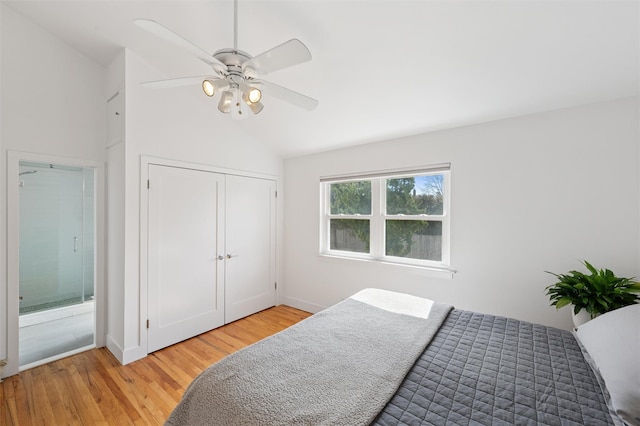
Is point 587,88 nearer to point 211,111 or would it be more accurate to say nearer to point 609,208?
point 609,208

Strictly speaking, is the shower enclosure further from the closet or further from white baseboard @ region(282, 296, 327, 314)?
white baseboard @ region(282, 296, 327, 314)

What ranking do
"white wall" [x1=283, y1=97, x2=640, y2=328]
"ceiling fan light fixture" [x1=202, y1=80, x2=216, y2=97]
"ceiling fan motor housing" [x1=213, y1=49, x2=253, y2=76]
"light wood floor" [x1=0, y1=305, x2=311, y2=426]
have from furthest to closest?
"white wall" [x1=283, y1=97, x2=640, y2=328] → "light wood floor" [x1=0, y1=305, x2=311, y2=426] → "ceiling fan light fixture" [x1=202, y1=80, x2=216, y2=97] → "ceiling fan motor housing" [x1=213, y1=49, x2=253, y2=76]

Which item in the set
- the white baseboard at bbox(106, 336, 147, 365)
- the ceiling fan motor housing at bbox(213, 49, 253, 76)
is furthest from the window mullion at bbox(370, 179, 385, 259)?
the white baseboard at bbox(106, 336, 147, 365)

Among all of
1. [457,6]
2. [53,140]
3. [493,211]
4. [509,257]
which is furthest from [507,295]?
[53,140]

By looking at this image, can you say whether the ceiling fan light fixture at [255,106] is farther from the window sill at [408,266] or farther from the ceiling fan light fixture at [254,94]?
the window sill at [408,266]

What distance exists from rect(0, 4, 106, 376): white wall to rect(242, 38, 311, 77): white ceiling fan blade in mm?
2219

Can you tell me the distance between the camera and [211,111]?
306cm

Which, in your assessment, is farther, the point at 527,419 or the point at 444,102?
the point at 444,102

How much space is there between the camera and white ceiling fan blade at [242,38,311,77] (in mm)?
1273

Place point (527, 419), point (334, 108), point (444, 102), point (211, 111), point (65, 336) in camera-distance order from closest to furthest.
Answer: point (527, 419) → point (444, 102) → point (334, 108) → point (65, 336) → point (211, 111)

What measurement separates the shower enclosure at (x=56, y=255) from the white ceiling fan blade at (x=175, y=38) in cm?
231

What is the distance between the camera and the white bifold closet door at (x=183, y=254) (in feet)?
8.55

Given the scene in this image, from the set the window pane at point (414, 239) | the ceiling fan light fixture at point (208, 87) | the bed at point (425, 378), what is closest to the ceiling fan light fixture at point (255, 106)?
the ceiling fan light fixture at point (208, 87)

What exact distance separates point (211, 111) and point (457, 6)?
2545 mm
